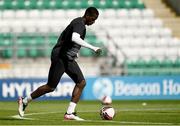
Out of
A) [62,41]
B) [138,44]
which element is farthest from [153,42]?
[62,41]

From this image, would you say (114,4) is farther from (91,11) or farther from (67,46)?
(91,11)

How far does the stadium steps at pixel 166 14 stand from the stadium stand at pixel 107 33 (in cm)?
46

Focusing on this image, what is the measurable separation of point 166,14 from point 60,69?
20.7 metres

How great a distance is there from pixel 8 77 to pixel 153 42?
7494 mm

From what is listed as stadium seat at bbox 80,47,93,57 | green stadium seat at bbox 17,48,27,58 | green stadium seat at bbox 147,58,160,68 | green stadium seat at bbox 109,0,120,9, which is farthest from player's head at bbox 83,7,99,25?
green stadium seat at bbox 109,0,120,9

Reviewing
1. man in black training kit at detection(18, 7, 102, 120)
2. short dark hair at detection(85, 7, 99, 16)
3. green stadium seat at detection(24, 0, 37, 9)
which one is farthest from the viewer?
green stadium seat at detection(24, 0, 37, 9)

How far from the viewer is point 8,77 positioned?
26359mm

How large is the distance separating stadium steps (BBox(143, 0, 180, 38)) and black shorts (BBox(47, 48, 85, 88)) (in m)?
19.2

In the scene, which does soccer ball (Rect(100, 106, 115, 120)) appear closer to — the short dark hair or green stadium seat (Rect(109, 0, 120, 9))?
the short dark hair

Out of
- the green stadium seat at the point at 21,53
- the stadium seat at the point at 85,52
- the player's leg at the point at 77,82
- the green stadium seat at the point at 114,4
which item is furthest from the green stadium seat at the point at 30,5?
the player's leg at the point at 77,82

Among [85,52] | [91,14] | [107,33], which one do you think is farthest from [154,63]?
[91,14]

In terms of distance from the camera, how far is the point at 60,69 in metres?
14.2

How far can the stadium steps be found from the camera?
109 ft

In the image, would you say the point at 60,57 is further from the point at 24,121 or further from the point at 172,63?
the point at 172,63
